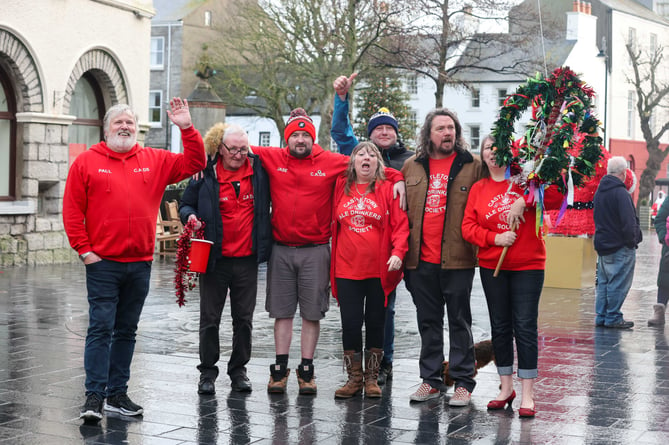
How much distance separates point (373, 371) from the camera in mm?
7438

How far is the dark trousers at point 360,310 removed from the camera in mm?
7422

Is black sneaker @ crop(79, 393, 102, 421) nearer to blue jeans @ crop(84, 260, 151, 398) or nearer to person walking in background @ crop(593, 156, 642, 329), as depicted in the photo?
blue jeans @ crop(84, 260, 151, 398)

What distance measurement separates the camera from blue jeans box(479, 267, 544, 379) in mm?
6941

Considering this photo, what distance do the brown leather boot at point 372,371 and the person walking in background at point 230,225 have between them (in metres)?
0.86

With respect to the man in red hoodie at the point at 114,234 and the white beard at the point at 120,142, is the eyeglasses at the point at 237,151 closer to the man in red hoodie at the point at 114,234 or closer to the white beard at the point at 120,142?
the man in red hoodie at the point at 114,234

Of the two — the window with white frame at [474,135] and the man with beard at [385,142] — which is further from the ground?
the window with white frame at [474,135]

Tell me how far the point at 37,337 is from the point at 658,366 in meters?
5.66

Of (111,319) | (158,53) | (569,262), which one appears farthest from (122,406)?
(158,53)

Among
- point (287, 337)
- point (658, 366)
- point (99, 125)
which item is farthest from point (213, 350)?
point (99, 125)

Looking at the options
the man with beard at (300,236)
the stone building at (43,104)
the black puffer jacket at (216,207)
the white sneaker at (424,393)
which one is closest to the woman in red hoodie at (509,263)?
the white sneaker at (424,393)

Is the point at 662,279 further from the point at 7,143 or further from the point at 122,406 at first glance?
the point at 7,143

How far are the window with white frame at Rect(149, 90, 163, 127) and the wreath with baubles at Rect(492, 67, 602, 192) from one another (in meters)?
48.2

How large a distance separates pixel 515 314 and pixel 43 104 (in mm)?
13252

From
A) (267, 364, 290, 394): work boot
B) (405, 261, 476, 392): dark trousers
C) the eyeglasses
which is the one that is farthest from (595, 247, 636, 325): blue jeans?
the eyeglasses
